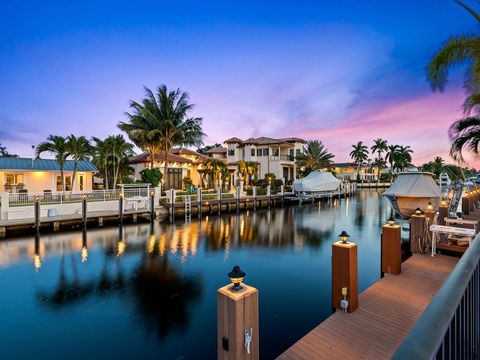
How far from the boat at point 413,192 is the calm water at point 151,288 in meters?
3.02

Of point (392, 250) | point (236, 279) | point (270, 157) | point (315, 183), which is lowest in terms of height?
point (392, 250)

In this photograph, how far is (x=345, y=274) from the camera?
5.65 m

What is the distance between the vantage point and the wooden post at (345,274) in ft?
18.0

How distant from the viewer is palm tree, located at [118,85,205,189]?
2653cm

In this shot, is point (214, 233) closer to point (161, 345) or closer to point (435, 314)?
point (161, 345)

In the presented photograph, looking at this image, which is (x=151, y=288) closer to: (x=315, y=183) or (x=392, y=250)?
(x=392, y=250)

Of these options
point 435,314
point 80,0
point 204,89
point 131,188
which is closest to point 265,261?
point 435,314

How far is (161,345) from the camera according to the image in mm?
5863

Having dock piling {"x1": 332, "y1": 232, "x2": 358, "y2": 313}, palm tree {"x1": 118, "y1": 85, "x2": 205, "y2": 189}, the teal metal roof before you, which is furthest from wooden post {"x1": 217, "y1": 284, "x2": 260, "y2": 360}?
the teal metal roof

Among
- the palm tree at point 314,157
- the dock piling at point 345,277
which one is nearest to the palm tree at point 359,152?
the palm tree at point 314,157

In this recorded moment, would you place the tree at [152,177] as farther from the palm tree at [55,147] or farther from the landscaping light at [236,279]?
the landscaping light at [236,279]

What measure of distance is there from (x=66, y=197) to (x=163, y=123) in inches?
441

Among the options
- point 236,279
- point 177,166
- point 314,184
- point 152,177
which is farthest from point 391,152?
point 236,279

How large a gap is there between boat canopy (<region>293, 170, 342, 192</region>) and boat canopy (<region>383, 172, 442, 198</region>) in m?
16.0
